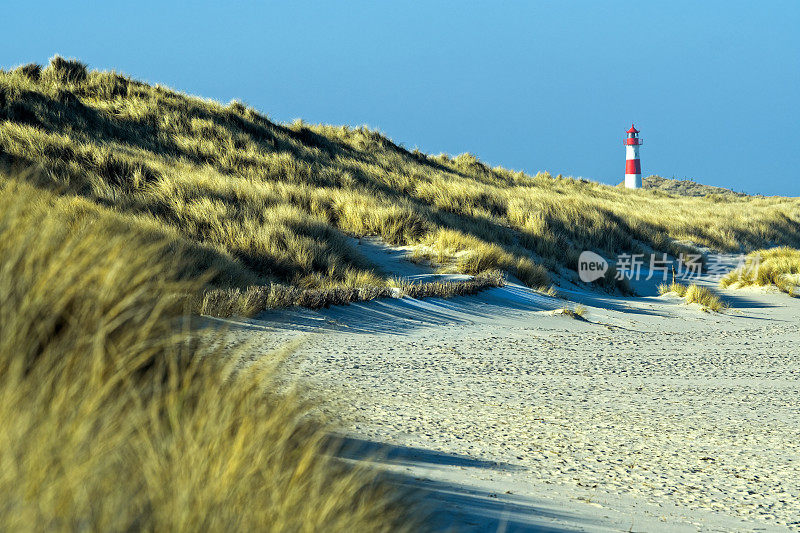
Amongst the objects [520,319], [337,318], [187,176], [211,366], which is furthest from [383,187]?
[211,366]

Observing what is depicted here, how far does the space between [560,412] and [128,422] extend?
131 inches

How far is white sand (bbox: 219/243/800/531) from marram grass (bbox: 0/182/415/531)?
67 cm

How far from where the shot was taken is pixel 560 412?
486 centimetres

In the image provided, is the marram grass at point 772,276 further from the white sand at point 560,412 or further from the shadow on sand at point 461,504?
the shadow on sand at point 461,504

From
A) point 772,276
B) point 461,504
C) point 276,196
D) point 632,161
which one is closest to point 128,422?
point 461,504

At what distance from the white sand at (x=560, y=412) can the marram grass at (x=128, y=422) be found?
67 centimetres

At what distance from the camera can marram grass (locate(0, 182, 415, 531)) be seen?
1723 mm

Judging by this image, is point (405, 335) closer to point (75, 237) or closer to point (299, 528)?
point (75, 237)

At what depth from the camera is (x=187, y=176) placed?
1458cm

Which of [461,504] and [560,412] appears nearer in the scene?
[461,504]

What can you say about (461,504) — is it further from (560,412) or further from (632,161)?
(632,161)

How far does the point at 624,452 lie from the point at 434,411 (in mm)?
1151

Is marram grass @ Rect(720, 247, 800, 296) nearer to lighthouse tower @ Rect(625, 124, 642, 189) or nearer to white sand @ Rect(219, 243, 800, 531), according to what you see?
white sand @ Rect(219, 243, 800, 531)

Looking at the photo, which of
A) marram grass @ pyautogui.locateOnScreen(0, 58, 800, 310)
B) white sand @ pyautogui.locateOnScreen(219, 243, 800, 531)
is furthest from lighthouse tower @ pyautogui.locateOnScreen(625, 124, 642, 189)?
white sand @ pyautogui.locateOnScreen(219, 243, 800, 531)
